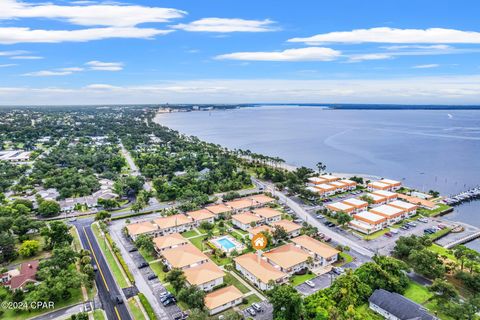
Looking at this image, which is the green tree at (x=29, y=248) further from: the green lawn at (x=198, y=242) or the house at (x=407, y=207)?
the house at (x=407, y=207)

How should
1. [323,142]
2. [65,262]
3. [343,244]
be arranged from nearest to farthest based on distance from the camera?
1. [65,262]
2. [343,244]
3. [323,142]

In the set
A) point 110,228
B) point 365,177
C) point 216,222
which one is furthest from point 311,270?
point 365,177

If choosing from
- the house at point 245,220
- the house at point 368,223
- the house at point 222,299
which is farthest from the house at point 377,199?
the house at point 222,299

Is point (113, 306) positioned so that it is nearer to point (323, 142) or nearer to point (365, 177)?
point (365, 177)

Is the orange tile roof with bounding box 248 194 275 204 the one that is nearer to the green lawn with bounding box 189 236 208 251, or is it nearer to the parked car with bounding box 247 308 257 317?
the green lawn with bounding box 189 236 208 251

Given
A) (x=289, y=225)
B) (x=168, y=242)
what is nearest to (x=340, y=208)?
(x=289, y=225)

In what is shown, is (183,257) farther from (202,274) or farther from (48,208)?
(48,208)
